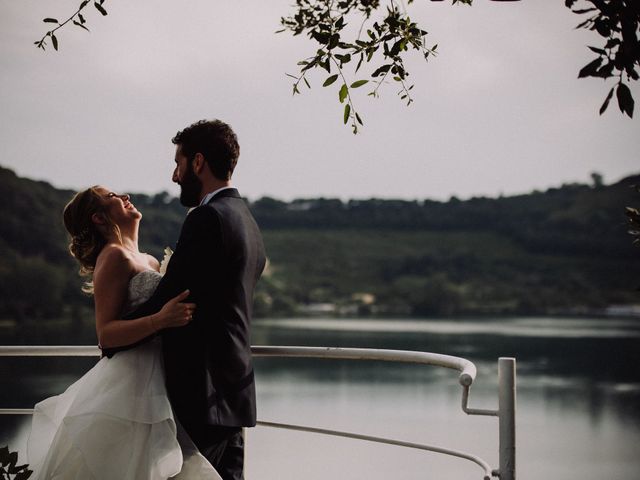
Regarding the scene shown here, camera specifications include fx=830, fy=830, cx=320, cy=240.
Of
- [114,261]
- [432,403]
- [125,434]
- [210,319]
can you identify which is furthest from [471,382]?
[432,403]

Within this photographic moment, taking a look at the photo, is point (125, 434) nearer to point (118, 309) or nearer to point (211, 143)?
point (118, 309)

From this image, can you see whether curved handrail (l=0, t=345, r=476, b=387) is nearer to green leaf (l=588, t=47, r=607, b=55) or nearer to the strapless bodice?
the strapless bodice

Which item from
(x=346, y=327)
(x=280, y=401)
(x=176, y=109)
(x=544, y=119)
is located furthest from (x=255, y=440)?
(x=544, y=119)

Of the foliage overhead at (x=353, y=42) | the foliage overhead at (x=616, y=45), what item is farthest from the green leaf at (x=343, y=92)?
the foliage overhead at (x=616, y=45)

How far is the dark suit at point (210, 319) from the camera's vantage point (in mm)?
1870

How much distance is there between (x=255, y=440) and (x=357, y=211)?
7370 cm

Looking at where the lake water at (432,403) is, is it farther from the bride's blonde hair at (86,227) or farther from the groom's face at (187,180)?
the groom's face at (187,180)

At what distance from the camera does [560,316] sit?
82.1 metres

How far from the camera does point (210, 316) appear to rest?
74.1 inches

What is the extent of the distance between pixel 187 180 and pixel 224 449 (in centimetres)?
66

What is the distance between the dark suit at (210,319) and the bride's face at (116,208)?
1.06ft

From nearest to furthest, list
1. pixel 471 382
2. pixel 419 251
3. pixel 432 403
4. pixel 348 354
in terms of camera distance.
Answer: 1. pixel 471 382
2. pixel 348 354
3. pixel 432 403
4. pixel 419 251

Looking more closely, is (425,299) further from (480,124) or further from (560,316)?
(480,124)

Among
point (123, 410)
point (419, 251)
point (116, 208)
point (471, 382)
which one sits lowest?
point (123, 410)
